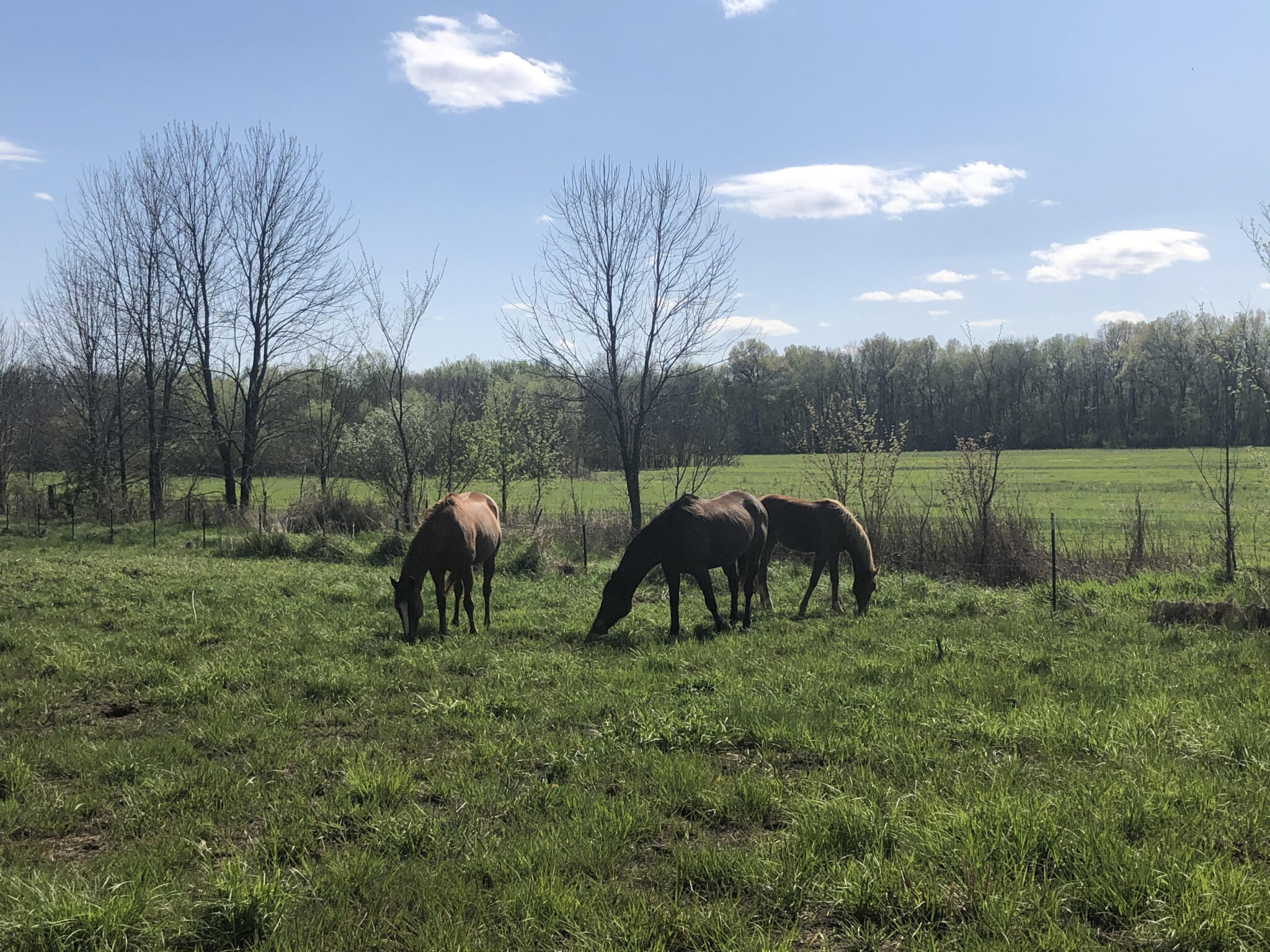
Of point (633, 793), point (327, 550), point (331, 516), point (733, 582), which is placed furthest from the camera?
point (331, 516)

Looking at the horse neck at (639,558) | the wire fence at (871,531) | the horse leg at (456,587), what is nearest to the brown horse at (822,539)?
the horse neck at (639,558)

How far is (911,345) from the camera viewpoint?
75562mm

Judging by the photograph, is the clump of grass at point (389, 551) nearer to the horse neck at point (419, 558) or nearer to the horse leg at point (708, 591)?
the horse neck at point (419, 558)

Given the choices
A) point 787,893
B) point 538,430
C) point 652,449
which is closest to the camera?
point 787,893

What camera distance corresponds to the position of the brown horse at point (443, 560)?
334 inches

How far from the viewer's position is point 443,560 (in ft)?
29.6

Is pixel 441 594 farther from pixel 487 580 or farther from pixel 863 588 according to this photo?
pixel 863 588

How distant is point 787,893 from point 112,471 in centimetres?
2857

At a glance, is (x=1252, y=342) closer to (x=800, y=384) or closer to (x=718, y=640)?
(x=718, y=640)

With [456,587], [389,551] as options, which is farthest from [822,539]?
[389,551]

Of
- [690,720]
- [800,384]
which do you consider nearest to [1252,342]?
[690,720]

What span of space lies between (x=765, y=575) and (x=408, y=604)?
6008 mm

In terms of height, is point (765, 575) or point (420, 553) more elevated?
point (420, 553)

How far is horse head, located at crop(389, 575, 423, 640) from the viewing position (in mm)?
8398
